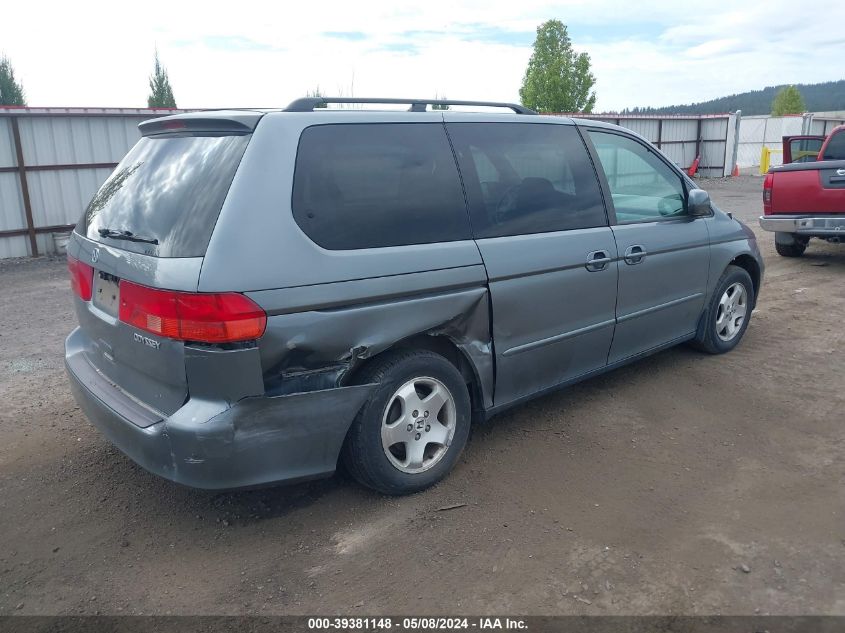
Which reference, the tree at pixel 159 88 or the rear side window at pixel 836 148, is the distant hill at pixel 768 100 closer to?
the tree at pixel 159 88

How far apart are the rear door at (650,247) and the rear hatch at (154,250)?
7.86 feet

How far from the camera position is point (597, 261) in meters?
4.00

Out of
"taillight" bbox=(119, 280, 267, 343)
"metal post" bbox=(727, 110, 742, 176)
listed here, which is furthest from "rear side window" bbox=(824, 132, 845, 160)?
"metal post" bbox=(727, 110, 742, 176)

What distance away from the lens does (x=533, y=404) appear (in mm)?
4508

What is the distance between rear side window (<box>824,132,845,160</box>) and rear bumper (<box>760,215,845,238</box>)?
1.35 metres

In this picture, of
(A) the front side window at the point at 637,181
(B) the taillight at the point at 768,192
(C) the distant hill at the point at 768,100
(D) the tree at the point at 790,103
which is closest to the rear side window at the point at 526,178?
(A) the front side window at the point at 637,181

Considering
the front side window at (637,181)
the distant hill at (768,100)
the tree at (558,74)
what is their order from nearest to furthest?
the front side window at (637,181), the tree at (558,74), the distant hill at (768,100)

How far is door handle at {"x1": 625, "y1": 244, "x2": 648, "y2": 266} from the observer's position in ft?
13.8

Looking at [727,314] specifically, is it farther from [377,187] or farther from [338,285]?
[338,285]

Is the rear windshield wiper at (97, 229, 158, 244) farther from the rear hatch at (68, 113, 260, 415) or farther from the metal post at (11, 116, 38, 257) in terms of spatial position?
the metal post at (11, 116, 38, 257)

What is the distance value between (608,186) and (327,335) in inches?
88.3

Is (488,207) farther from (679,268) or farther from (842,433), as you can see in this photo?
(842,433)

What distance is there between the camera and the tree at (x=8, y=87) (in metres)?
29.4

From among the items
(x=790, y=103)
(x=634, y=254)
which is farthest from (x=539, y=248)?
(x=790, y=103)
